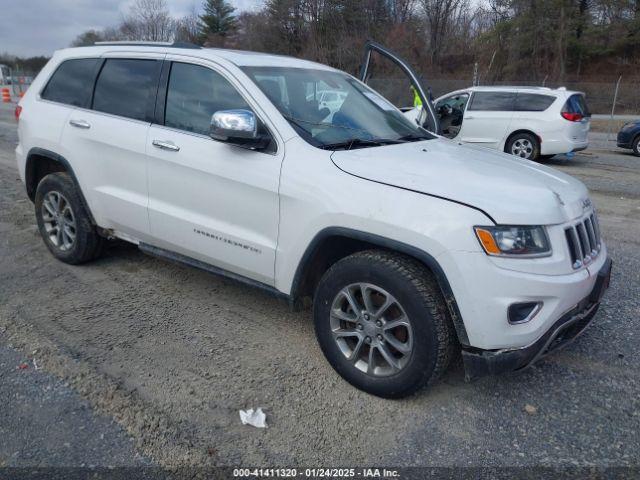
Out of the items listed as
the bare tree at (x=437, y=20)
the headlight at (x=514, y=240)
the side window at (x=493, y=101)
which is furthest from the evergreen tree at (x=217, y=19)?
the headlight at (x=514, y=240)

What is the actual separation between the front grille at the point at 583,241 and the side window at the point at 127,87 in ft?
9.76

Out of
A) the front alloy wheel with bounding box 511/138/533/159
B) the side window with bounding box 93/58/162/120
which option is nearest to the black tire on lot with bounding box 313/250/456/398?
the side window with bounding box 93/58/162/120

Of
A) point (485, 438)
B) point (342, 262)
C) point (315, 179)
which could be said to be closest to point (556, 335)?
point (485, 438)

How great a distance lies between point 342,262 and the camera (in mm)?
3041

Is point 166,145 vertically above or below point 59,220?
above

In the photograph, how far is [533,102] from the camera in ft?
39.2

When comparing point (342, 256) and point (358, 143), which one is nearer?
point (342, 256)

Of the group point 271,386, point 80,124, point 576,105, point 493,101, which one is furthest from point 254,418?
point 576,105

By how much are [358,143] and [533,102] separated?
32.6 ft

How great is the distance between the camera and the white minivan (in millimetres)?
11594

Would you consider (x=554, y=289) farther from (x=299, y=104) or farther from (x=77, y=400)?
(x=77, y=400)

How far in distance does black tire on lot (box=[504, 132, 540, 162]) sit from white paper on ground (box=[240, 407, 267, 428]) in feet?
34.4

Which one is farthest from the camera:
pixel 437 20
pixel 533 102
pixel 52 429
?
pixel 437 20

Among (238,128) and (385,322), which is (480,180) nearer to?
(385,322)
